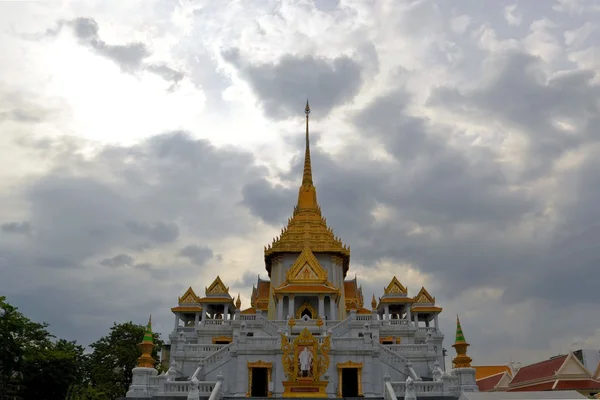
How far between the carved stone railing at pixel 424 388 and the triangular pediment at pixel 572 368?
14779 millimetres

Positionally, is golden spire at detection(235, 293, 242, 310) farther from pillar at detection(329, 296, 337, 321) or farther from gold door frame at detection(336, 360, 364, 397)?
gold door frame at detection(336, 360, 364, 397)

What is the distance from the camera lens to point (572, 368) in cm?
3734

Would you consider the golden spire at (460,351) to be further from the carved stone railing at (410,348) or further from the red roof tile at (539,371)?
the red roof tile at (539,371)

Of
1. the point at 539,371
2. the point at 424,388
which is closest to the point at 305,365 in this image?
the point at 424,388

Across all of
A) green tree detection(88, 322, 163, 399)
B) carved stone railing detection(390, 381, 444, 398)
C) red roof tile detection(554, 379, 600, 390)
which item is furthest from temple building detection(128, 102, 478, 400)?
red roof tile detection(554, 379, 600, 390)

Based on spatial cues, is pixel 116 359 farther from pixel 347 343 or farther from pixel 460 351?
pixel 460 351

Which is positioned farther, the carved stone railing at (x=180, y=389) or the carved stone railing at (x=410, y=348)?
the carved stone railing at (x=410, y=348)

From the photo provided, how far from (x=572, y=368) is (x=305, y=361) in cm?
1945

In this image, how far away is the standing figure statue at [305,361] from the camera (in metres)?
30.0

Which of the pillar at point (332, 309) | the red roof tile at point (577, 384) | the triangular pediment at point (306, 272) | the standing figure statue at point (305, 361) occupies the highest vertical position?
the triangular pediment at point (306, 272)

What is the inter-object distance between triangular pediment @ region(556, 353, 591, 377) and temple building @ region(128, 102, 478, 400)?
27.0 ft

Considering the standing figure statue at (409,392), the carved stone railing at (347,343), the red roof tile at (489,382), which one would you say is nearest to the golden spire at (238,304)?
the carved stone railing at (347,343)

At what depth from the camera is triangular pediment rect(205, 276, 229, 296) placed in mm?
48719

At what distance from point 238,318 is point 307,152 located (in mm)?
26789
